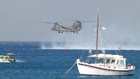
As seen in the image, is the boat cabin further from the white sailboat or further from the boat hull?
the boat hull

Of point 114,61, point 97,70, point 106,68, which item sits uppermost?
point 114,61

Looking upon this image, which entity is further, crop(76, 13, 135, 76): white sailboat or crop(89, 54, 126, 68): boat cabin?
crop(89, 54, 126, 68): boat cabin

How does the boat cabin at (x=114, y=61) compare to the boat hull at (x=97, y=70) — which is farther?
the boat cabin at (x=114, y=61)

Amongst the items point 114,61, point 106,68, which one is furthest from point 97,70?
point 114,61

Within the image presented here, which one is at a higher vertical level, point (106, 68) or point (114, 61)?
point (114, 61)

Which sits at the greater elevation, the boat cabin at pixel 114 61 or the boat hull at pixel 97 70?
the boat cabin at pixel 114 61

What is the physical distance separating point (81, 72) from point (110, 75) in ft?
17.3

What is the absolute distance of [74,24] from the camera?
194500 millimetres

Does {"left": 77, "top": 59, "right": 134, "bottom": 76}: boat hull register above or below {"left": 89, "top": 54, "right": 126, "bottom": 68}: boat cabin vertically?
below

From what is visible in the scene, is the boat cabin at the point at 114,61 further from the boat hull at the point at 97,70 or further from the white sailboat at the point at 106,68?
the boat hull at the point at 97,70

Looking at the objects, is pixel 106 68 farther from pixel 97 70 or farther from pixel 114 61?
pixel 114 61

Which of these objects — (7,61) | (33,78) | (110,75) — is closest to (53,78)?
(33,78)

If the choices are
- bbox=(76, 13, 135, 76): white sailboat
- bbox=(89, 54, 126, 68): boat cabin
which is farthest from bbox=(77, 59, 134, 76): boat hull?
bbox=(89, 54, 126, 68): boat cabin

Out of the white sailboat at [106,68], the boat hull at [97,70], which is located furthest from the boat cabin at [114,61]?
the boat hull at [97,70]
